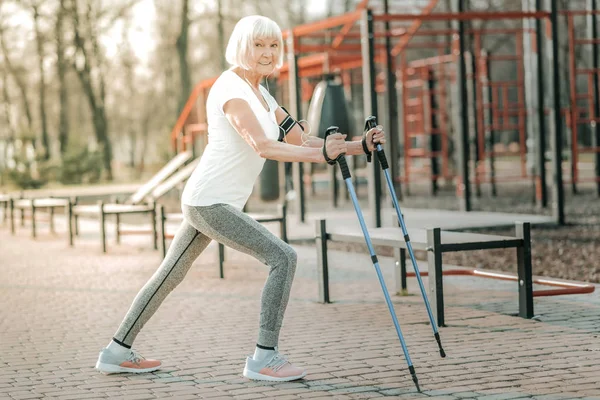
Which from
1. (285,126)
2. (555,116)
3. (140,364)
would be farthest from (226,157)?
(555,116)

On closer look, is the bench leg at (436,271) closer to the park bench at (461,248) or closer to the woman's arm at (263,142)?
the park bench at (461,248)

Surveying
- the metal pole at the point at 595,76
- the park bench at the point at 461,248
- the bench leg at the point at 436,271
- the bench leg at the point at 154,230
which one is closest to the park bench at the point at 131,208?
the bench leg at the point at 154,230

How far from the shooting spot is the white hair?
5062 mm

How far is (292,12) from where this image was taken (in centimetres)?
4059

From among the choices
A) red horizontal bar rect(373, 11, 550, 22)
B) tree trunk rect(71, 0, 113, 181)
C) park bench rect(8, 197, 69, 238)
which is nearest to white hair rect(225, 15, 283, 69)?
red horizontal bar rect(373, 11, 550, 22)

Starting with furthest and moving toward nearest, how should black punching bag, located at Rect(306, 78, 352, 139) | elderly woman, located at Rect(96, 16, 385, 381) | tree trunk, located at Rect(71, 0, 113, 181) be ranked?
1. tree trunk, located at Rect(71, 0, 113, 181)
2. black punching bag, located at Rect(306, 78, 352, 139)
3. elderly woman, located at Rect(96, 16, 385, 381)

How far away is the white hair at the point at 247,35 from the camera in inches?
199

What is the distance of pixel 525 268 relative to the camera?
693cm

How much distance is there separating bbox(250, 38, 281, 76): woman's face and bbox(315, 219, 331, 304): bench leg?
305 cm

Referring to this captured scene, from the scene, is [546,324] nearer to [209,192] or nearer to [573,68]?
[209,192]

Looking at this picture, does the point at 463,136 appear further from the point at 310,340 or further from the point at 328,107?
the point at 310,340

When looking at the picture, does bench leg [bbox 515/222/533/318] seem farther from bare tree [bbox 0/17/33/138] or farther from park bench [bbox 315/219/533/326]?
bare tree [bbox 0/17/33/138]

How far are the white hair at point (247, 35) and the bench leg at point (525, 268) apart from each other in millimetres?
2569

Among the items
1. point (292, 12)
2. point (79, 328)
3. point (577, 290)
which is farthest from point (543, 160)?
point (292, 12)
